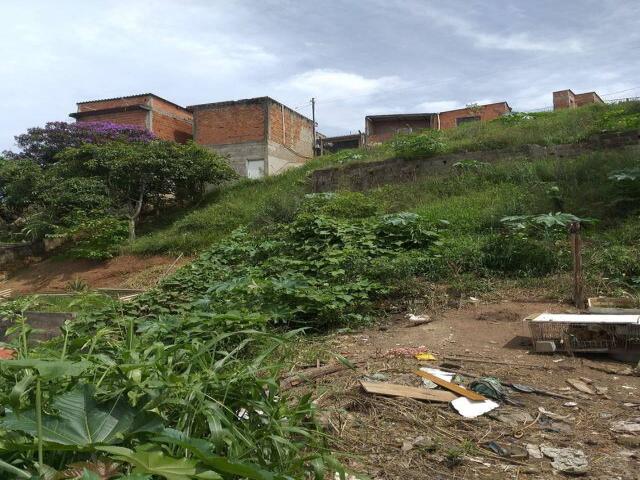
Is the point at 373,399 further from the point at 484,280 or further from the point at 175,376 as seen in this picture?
the point at 484,280

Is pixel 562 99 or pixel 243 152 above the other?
pixel 562 99

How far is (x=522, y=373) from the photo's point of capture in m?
3.91

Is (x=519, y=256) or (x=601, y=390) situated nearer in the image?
(x=601, y=390)

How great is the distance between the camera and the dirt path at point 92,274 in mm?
12327

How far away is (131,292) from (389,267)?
5.91 metres

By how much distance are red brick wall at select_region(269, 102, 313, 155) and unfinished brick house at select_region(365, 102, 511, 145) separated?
4.49 m

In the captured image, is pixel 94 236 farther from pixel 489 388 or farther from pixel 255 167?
pixel 489 388

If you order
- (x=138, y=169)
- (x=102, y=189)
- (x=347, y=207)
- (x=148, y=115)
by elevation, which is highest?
(x=148, y=115)

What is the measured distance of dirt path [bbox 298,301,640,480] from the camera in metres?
2.58

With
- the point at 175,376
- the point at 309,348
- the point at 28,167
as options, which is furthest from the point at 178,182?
the point at 175,376

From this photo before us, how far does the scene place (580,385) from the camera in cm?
367

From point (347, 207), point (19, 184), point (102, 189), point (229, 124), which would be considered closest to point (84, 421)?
point (347, 207)

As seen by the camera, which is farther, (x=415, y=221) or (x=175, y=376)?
(x=415, y=221)

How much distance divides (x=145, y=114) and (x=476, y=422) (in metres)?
22.8
